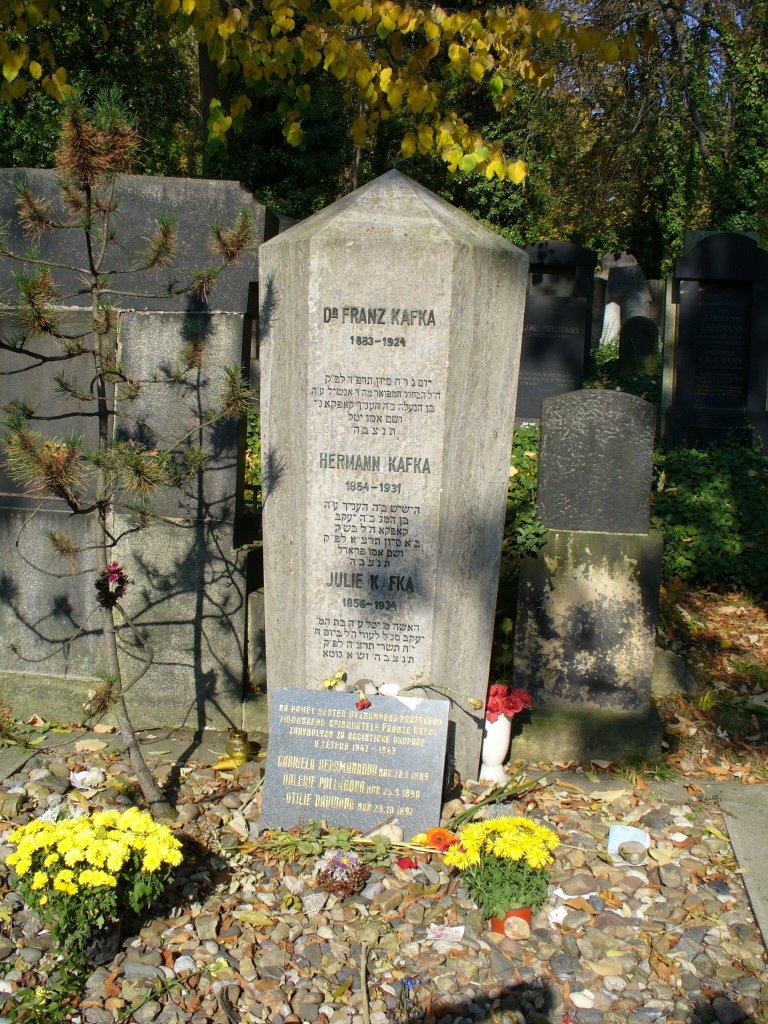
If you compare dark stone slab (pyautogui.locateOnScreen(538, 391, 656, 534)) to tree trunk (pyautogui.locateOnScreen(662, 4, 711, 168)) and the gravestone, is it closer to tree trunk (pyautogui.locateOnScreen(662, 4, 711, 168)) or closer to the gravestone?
the gravestone

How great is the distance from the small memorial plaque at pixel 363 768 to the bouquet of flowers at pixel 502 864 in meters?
0.50

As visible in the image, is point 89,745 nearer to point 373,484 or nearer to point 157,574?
point 157,574

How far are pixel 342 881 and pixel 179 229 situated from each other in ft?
9.87

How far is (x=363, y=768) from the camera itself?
388 cm

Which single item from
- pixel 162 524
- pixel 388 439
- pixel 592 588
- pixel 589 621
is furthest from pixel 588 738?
pixel 162 524

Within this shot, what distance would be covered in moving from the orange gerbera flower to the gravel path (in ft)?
0.19

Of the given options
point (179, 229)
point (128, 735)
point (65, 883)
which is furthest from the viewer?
point (179, 229)

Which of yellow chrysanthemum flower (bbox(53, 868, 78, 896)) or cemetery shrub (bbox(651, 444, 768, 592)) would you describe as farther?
cemetery shrub (bbox(651, 444, 768, 592))

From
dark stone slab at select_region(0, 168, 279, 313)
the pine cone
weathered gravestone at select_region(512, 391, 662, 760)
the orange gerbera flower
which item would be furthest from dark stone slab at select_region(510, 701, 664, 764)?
dark stone slab at select_region(0, 168, 279, 313)

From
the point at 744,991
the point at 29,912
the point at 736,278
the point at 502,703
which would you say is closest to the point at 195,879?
the point at 29,912

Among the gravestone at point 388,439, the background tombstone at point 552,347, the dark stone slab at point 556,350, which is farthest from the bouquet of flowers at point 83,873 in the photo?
the dark stone slab at point 556,350

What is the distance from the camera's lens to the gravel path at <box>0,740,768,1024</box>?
282 centimetres

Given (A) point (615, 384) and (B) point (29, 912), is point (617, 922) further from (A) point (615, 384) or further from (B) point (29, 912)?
(A) point (615, 384)

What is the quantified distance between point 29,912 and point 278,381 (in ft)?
7.42
